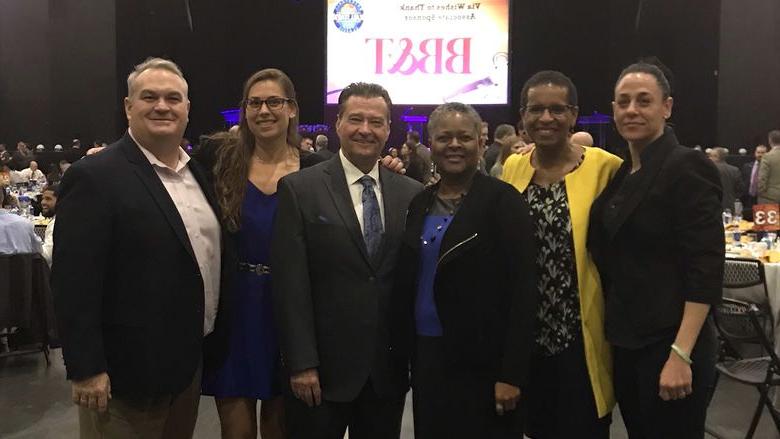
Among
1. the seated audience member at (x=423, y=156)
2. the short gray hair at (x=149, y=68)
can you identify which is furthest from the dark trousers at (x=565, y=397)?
the seated audience member at (x=423, y=156)

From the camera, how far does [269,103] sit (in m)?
2.50

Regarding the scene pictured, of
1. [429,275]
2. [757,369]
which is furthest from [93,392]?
[757,369]

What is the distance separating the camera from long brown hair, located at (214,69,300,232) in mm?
Result: 2418

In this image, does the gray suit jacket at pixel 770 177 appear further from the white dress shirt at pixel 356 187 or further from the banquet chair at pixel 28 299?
the banquet chair at pixel 28 299

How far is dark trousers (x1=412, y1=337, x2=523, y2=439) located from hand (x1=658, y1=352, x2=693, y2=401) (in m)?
0.43

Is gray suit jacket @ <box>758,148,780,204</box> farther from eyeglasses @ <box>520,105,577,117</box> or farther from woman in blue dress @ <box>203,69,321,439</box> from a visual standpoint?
woman in blue dress @ <box>203,69,321,439</box>

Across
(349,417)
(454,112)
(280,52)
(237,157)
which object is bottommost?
(349,417)

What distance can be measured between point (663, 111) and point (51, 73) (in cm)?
1577

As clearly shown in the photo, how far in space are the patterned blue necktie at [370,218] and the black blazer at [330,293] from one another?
1.2 inches

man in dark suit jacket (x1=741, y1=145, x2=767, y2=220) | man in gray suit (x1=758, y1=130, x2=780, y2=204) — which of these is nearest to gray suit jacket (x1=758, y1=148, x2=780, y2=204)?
man in gray suit (x1=758, y1=130, x2=780, y2=204)

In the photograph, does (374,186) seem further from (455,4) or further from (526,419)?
(455,4)

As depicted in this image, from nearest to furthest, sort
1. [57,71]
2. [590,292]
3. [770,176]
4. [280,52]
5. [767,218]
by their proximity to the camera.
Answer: [590,292] → [767,218] → [770,176] → [280,52] → [57,71]

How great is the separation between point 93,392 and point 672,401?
1.67m

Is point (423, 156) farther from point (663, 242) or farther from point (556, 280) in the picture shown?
point (663, 242)
